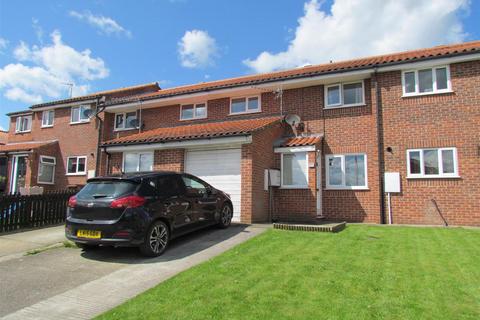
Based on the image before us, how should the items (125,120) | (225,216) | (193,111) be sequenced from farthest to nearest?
1. (125,120)
2. (193,111)
3. (225,216)

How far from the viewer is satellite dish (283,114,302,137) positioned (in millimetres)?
13344

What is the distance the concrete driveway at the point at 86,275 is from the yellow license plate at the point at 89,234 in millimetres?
537

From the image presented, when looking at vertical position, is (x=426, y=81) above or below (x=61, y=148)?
above

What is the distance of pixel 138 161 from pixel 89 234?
7135 mm

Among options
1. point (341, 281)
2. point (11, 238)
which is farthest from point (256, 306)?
point (11, 238)

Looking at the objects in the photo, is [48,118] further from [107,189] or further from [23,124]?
[107,189]

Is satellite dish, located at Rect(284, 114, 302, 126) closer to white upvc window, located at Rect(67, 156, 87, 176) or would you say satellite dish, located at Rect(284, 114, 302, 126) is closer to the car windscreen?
the car windscreen

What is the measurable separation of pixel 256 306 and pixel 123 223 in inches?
135

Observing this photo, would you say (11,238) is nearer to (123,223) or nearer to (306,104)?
(123,223)

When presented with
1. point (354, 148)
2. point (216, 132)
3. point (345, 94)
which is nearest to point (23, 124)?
point (216, 132)

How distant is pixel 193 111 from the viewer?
1606 centimetres

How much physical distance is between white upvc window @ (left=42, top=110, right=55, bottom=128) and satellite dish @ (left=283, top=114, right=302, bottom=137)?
49.7 feet

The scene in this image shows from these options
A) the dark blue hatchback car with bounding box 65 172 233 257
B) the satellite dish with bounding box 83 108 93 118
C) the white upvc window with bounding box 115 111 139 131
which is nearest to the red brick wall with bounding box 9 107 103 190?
the satellite dish with bounding box 83 108 93 118

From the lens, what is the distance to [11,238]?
370 inches
